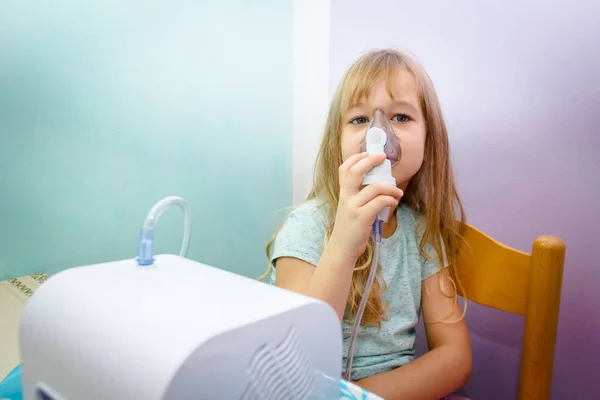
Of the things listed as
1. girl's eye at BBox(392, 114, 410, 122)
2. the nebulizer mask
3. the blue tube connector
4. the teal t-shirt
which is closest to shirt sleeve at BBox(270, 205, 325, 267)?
the teal t-shirt

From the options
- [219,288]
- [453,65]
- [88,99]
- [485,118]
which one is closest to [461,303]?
[485,118]

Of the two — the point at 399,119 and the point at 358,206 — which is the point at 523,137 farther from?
the point at 358,206

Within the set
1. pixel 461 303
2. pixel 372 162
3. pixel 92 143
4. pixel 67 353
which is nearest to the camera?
pixel 67 353

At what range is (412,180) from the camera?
941 millimetres

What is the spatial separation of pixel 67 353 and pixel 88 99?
674mm

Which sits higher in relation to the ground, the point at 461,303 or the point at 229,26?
the point at 229,26

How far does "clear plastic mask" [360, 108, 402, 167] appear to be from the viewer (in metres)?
0.71

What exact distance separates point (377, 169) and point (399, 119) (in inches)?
7.1

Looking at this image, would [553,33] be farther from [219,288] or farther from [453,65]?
[219,288]

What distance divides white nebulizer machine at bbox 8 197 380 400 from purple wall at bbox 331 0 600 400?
625 millimetres

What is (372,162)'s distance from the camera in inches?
24.2

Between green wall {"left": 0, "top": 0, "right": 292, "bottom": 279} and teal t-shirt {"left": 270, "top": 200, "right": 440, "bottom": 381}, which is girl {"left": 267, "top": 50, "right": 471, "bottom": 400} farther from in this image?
green wall {"left": 0, "top": 0, "right": 292, "bottom": 279}

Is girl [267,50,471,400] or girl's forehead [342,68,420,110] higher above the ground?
girl's forehead [342,68,420,110]

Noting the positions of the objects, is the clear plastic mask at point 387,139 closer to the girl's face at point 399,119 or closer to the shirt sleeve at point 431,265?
the girl's face at point 399,119
